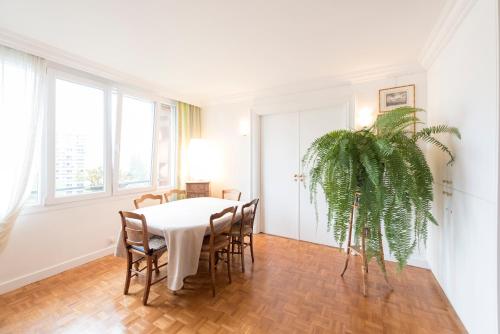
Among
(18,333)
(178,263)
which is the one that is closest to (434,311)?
(178,263)

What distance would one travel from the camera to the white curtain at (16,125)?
2.10 meters

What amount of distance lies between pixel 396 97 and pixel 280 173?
1956 millimetres

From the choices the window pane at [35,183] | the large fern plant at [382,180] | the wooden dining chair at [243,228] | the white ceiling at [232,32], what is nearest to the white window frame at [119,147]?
the white ceiling at [232,32]

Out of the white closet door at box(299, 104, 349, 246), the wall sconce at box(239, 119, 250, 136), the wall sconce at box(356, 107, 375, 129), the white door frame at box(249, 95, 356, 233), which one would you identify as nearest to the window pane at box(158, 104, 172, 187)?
the wall sconce at box(239, 119, 250, 136)

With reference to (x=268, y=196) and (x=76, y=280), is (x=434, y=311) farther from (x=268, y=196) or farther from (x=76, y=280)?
(x=76, y=280)

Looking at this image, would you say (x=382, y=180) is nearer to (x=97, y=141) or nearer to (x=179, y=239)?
(x=179, y=239)

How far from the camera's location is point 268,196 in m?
3.93

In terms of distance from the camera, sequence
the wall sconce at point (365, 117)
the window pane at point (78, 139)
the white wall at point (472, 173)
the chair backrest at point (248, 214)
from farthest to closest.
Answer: the wall sconce at point (365, 117)
the window pane at point (78, 139)
the chair backrest at point (248, 214)
the white wall at point (472, 173)

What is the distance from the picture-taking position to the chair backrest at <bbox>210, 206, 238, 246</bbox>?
2.02 m

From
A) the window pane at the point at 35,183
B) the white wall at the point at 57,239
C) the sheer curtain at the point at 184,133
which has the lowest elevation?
the white wall at the point at 57,239

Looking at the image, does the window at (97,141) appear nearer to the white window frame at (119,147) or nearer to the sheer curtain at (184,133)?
the white window frame at (119,147)

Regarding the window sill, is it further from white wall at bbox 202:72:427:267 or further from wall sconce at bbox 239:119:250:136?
wall sconce at bbox 239:119:250:136

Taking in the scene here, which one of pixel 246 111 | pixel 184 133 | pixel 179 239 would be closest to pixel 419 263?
pixel 179 239

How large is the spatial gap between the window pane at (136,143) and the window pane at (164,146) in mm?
177
